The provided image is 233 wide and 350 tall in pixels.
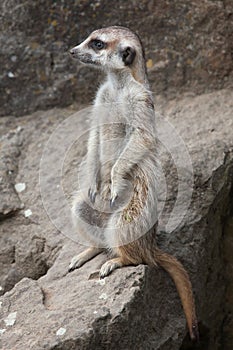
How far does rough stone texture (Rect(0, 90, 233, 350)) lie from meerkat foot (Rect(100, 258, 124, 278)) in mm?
23

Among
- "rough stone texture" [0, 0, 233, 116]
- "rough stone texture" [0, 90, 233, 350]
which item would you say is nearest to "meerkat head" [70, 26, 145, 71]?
"rough stone texture" [0, 90, 233, 350]

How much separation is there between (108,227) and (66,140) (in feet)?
3.30

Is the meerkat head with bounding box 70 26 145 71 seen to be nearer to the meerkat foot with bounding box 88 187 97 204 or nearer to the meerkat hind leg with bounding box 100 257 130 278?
the meerkat foot with bounding box 88 187 97 204

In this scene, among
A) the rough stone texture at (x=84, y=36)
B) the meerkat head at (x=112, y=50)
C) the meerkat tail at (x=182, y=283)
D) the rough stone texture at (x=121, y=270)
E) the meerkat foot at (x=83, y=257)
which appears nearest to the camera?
the rough stone texture at (x=121, y=270)

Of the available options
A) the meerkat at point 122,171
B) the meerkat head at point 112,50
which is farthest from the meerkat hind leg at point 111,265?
the meerkat head at point 112,50

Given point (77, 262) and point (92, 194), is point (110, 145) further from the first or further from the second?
point (77, 262)

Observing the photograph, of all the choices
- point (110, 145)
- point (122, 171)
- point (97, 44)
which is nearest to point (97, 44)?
point (97, 44)

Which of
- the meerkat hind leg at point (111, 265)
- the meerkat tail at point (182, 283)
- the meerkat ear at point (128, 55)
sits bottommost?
the meerkat tail at point (182, 283)

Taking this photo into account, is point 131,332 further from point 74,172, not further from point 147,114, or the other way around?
point 74,172

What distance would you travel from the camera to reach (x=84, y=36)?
402cm

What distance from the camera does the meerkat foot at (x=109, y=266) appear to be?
2941mm

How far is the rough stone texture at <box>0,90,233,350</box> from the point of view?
272 cm

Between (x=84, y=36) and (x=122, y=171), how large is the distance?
1246mm

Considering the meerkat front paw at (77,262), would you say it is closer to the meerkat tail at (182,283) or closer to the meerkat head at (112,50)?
the meerkat tail at (182,283)
